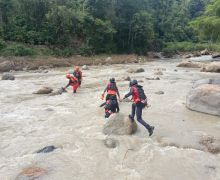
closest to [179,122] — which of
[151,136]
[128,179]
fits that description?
[151,136]

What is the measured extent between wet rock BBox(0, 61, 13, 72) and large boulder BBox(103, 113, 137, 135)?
70.0ft

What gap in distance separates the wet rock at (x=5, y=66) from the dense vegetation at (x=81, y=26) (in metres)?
4.28

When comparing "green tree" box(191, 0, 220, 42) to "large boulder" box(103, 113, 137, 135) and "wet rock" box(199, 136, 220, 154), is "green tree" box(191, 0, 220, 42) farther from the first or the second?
"large boulder" box(103, 113, 137, 135)

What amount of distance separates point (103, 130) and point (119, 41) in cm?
4310

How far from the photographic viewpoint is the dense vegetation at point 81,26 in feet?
113

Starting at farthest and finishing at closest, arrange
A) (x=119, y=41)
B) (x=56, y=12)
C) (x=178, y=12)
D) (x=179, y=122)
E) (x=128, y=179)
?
(x=178, y=12) → (x=119, y=41) → (x=56, y=12) → (x=179, y=122) → (x=128, y=179)

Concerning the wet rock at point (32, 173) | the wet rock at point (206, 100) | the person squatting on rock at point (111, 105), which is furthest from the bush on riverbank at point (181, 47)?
the wet rock at point (32, 173)

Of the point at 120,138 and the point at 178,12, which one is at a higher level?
the point at 178,12

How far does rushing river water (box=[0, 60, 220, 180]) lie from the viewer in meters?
6.32

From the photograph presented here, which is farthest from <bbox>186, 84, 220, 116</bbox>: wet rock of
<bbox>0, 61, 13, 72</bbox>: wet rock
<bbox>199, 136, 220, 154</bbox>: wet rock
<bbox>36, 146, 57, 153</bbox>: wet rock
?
<bbox>0, 61, 13, 72</bbox>: wet rock

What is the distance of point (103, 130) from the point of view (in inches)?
344

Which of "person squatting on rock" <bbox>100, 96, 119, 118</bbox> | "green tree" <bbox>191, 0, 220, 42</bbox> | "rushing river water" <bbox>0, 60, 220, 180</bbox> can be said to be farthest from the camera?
"green tree" <bbox>191, 0, 220, 42</bbox>

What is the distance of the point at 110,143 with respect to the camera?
7828 millimetres

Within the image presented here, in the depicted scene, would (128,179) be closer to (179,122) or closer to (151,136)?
(151,136)
